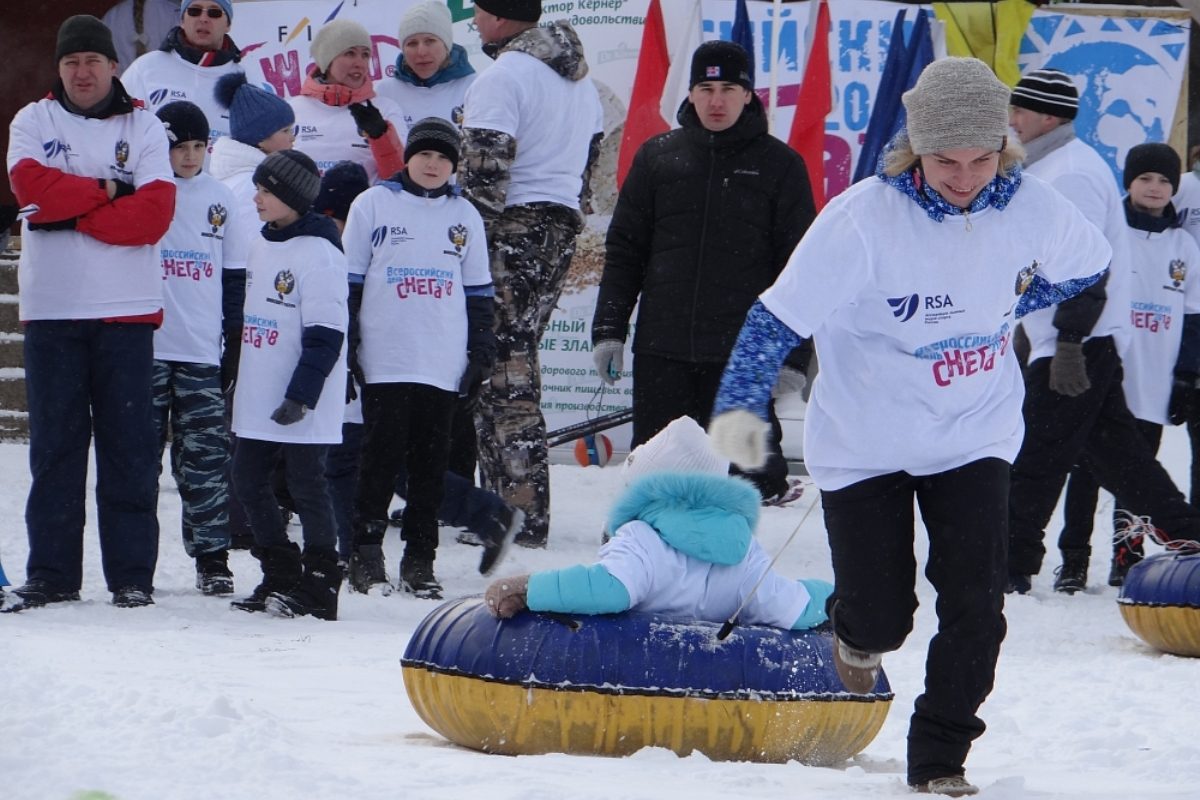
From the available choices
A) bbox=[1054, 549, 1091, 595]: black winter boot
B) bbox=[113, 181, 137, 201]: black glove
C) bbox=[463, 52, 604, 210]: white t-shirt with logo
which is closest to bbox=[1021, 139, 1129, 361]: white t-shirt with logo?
bbox=[1054, 549, 1091, 595]: black winter boot

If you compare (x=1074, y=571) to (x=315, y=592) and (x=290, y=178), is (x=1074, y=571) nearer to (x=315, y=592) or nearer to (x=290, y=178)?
(x=315, y=592)

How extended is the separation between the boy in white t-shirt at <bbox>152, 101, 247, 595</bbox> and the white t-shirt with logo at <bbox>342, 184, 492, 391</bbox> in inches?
21.6

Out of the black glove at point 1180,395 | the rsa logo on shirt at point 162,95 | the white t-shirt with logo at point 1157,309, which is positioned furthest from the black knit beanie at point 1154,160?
the rsa logo on shirt at point 162,95

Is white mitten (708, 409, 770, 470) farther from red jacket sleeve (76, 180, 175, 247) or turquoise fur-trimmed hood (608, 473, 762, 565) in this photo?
red jacket sleeve (76, 180, 175, 247)

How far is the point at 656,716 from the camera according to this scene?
4391mm

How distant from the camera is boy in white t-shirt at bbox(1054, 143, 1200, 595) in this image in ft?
28.2

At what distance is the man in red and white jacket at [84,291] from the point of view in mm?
6508

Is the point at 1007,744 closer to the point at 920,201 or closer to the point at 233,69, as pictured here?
the point at 920,201

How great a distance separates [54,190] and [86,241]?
0.21 meters

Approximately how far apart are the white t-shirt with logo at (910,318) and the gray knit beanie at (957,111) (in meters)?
0.16

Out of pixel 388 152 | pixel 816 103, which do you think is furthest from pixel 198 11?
pixel 816 103

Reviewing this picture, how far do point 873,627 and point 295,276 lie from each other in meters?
3.25

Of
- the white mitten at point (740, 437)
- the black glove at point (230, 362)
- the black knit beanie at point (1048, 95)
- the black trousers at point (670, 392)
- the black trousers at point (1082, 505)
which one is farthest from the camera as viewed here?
the black trousers at point (1082, 505)

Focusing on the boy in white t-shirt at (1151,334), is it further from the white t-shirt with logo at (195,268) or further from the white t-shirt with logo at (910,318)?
the white t-shirt with logo at (910,318)
